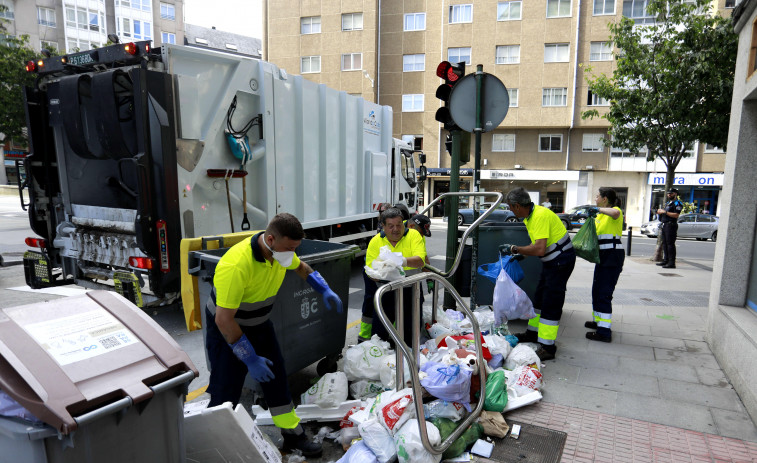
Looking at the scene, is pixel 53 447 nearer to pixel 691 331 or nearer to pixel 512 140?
pixel 691 331

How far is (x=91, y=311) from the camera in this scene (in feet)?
6.38

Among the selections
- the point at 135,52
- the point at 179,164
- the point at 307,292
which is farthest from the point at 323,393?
the point at 135,52

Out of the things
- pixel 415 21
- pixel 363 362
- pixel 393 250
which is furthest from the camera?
pixel 415 21

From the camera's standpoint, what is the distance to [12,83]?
15.0 m

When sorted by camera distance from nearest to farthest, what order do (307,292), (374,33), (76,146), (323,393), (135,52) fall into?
(323,393) → (307,292) → (135,52) → (76,146) → (374,33)

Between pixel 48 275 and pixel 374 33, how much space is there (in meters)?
25.8

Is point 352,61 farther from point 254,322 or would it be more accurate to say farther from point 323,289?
point 254,322

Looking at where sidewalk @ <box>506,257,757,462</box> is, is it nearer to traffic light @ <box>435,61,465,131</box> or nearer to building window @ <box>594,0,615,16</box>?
traffic light @ <box>435,61,465,131</box>

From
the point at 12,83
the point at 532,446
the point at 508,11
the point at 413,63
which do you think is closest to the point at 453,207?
the point at 532,446

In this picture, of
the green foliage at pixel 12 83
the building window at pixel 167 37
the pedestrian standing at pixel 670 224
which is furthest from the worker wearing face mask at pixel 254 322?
the building window at pixel 167 37

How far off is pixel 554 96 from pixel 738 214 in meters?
24.0

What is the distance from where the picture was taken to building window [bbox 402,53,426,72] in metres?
27.9

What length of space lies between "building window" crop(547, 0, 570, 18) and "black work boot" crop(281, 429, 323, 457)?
28.3 m

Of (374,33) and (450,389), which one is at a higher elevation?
(374,33)
